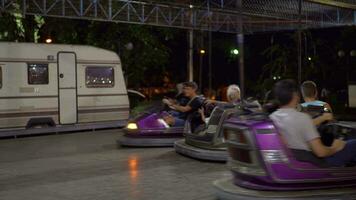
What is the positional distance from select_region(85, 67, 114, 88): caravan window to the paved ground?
4.37 meters

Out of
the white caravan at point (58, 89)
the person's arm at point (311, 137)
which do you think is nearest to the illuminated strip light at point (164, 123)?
the white caravan at point (58, 89)

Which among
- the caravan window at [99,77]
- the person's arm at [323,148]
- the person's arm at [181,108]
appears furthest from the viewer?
the caravan window at [99,77]

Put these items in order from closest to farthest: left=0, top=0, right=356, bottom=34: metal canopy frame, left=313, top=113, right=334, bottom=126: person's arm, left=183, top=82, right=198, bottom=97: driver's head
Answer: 1. left=313, top=113, right=334, bottom=126: person's arm
2. left=183, top=82, right=198, bottom=97: driver's head
3. left=0, top=0, right=356, bottom=34: metal canopy frame

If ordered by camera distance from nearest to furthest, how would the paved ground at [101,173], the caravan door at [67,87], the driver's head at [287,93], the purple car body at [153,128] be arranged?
the driver's head at [287,93] → the paved ground at [101,173] → the purple car body at [153,128] → the caravan door at [67,87]

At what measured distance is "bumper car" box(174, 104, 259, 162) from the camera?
1083cm

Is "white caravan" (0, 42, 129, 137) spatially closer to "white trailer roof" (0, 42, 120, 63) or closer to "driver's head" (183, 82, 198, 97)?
"white trailer roof" (0, 42, 120, 63)

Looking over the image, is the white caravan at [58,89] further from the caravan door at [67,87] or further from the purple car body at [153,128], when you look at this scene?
the purple car body at [153,128]

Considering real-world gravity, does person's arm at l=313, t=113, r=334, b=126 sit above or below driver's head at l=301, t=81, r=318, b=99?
below

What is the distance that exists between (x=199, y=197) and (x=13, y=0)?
45.3 ft

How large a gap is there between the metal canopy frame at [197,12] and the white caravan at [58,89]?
114 inches

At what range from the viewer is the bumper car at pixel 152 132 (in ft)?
44.7

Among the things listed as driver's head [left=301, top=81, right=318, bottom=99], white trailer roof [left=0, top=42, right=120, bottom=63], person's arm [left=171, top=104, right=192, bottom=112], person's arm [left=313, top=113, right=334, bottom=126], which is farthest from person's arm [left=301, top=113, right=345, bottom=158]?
white trailer roof [left=0, top=42, right=120, bottom=63]

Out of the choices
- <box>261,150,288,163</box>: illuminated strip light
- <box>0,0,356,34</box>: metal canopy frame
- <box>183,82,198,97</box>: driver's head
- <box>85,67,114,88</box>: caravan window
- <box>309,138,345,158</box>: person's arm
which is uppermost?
<box>0,0,356,34</box>: metal canopy frame

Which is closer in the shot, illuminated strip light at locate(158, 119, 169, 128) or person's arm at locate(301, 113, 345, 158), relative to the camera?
person's arm at locate(301, 113, 345, 158)
